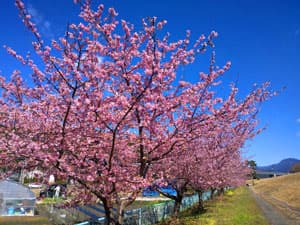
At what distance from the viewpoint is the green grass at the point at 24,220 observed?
18686 mm

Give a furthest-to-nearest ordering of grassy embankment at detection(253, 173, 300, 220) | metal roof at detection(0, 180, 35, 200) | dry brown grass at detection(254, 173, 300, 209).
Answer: dry brown grass at detection(254, 173, 300, 209)
grassy embankment at detection(253, 173, 300, 220)
metal roof at detection(0, 180, 35, 200)

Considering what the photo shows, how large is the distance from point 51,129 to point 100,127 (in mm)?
1166

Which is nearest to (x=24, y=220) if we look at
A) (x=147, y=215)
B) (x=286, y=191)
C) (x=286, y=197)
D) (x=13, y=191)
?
(x=13, y=191)

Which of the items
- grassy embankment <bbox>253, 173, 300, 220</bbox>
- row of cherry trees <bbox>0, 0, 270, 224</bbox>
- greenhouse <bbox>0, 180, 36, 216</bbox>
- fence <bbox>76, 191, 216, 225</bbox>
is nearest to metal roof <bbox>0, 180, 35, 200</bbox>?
greenhouse <bbox>0, 180, 36, 216</bbox>

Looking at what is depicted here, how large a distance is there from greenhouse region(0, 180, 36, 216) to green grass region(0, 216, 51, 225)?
870 millimetres

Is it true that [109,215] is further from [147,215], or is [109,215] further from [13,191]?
[13,191]

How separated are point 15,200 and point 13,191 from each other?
102cm

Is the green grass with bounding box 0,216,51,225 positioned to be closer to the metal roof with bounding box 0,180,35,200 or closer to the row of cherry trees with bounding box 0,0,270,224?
the metal roof with bounding box 0,180,35,200

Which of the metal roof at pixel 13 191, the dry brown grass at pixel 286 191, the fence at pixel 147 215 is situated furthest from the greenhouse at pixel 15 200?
the dry brown grass at pixel 286 191

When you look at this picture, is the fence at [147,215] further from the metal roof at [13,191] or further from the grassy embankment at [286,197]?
the metal roof at [13,191]

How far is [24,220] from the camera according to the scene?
→ 64.4ft

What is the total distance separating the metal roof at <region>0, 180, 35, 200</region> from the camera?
69.5ft

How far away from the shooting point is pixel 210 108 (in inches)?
281

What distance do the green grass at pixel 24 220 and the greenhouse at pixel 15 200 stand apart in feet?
2.85
